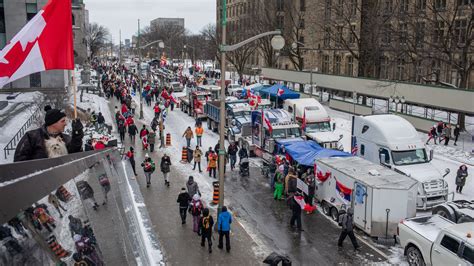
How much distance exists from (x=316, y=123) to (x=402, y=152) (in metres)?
8.97

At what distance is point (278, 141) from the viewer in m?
24.8

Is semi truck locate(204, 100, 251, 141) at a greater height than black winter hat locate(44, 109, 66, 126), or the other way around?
black winter hat locate(44, 109, 66, 126)

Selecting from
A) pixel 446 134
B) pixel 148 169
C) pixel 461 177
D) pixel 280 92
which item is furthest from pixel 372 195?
pixel 280 92

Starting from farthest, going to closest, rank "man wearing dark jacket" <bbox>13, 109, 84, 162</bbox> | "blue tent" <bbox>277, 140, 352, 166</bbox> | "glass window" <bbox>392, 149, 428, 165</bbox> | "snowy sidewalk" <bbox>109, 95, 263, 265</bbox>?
"blue tent" <bbox>277, 140, 352, 166</bbox>
"glass window" <bbox>392, 149, 428, 165</bbox>
"snowy sidewalk" <bbox>109, 95, 263, 265</bbox>
"man wearing dark jacket" <bbox>13, 109, 84, 162</bbox>

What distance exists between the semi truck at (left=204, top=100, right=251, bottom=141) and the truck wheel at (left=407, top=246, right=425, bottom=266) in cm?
1737

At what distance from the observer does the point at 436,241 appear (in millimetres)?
12594

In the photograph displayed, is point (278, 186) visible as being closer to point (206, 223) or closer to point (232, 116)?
point (206, 223)

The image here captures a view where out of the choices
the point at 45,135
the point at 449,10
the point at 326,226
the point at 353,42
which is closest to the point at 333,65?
the point at 353,42

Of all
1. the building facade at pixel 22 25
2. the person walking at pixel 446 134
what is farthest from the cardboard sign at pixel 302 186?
the building facade at pixel 22 25

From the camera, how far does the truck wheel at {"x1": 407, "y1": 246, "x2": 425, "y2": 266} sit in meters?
13.3

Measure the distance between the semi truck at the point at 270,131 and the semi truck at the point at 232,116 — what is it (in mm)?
2841

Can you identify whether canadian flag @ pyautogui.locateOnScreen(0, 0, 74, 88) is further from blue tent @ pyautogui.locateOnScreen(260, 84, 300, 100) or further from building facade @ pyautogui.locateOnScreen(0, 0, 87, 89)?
building facade @ pyautogui.locateOnScreen(0, 0, 87, 89)

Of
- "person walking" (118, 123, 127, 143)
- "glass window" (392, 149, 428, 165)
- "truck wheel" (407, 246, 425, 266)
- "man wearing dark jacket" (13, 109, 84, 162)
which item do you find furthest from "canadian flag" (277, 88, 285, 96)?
"man wearing dark jacket" (13, 109, 84, 162)

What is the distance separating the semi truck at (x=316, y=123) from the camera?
2681 cm
